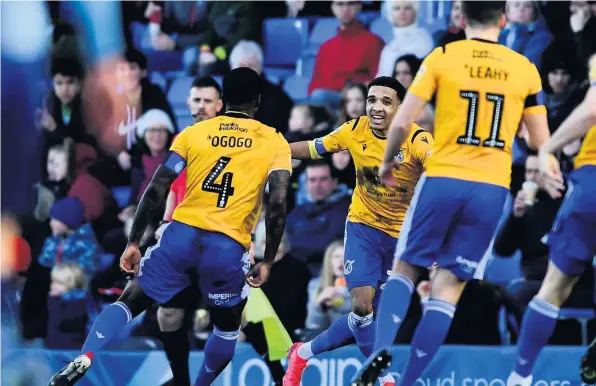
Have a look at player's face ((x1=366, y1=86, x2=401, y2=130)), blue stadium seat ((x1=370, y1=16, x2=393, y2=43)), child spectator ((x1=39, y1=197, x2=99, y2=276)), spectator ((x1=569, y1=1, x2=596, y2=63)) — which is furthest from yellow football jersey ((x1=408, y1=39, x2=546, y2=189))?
child spectator ((x1=39, y1=197, x2=99, y2=276))

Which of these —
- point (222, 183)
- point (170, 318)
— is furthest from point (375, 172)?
point (170, 318)

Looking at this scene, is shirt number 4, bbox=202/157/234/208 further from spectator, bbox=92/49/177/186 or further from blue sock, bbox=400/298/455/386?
spectator, bbox=92/49/177/186

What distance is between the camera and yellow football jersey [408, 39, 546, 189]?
6.10 meters

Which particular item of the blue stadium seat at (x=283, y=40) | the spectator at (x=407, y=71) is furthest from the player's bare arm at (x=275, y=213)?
the blue stadium seat at (x=283, y=40)

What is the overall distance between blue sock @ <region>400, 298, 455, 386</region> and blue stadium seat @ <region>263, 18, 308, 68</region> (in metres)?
6.37

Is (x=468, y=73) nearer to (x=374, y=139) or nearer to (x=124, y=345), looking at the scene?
(x=374, y=139)

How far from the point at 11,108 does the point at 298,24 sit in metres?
3.51

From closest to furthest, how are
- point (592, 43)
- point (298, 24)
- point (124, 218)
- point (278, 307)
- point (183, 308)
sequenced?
1. point (183, 308)
2. point (278, 307)
3. point (592, 43)
4. point (124, 218)
5. point (298, 24)

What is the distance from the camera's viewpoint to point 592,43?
1056 centimetres

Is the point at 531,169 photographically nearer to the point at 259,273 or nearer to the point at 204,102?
the point at 204,102

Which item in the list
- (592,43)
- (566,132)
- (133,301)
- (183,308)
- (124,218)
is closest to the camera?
(566,132)

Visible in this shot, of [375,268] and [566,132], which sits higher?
[566,132]

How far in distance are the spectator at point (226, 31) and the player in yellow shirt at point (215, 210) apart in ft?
14.7

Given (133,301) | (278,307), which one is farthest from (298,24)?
(133,301)
